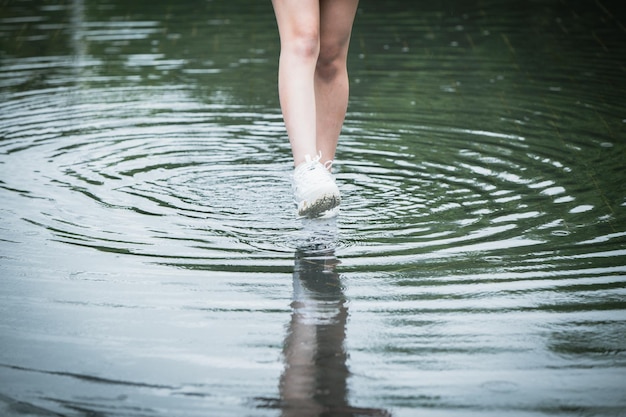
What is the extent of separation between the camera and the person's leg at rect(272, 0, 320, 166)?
10.2ft

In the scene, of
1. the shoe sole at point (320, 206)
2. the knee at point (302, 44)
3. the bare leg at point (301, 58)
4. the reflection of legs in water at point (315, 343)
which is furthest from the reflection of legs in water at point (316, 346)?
the knee at point (302, 44)

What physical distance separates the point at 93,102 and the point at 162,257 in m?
2.21

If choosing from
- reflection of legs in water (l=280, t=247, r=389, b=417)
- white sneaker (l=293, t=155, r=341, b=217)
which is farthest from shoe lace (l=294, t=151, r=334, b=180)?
reflection of legs in water (l=280, t=247, r=389, b=417)

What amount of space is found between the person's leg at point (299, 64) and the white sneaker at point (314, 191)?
12 cm

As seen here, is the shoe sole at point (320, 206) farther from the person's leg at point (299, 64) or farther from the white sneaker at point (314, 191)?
the person's leg at point (299, 64)

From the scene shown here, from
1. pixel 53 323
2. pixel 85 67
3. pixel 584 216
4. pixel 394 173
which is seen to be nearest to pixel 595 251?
pixel 584 216

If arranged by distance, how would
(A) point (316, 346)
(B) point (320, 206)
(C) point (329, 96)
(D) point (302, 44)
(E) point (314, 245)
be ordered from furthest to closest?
(C) point (329, 96) → (D) point (302, 44) → (B) point (320, 206) → (E) point (314, 245) → (A) point (316, 346)

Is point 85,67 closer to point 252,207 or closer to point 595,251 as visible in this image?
point 252,207

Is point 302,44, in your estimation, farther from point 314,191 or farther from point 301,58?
point 314,191

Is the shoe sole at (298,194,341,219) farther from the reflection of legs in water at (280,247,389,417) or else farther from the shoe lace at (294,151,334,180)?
the reflection of legs in water at (280,247,389,417)

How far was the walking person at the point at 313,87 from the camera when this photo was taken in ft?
9.82

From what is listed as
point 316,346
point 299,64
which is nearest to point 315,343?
point 316,346

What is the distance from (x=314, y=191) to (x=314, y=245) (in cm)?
17

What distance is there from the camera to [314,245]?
2.86 metres
